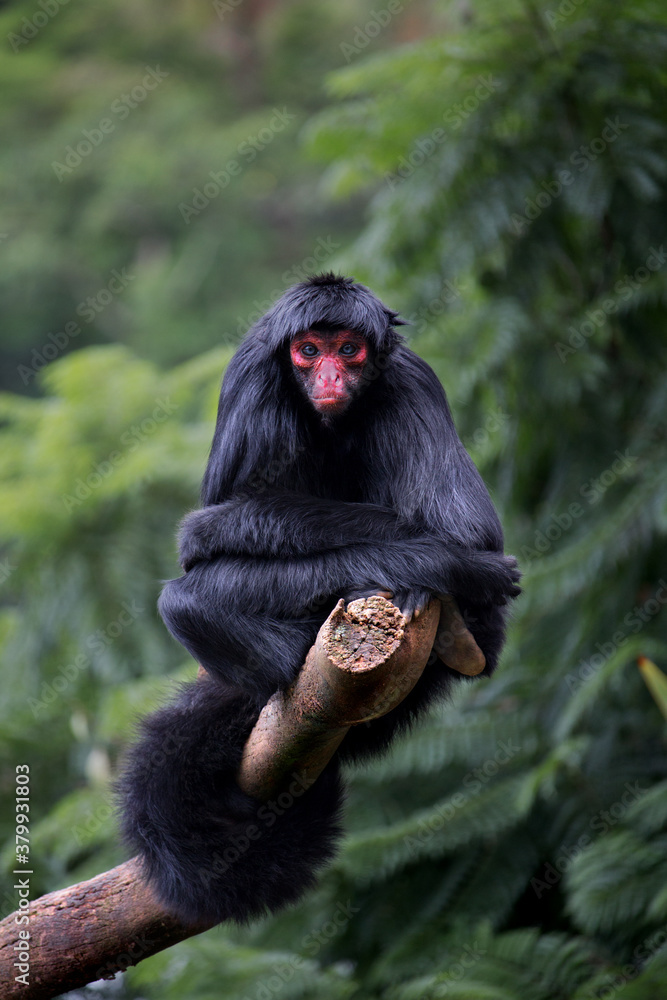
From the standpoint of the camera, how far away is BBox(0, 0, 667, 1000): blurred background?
17.8ft

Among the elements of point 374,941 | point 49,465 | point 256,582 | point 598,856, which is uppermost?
point 256,582

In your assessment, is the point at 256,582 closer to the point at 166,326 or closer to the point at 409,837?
the point at 409,837

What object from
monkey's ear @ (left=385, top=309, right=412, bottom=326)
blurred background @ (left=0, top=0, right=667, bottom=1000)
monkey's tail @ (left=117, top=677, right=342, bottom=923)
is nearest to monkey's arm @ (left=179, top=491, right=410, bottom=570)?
monkey's tail @ (left=117, top=677, right=342, bottom=923)

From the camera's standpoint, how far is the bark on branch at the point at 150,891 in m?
3.15

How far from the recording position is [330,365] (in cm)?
374

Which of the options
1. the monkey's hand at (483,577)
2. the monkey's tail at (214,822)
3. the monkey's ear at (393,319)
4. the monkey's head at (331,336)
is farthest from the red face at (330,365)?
the monkey's tail at (214,822)

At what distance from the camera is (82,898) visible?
3680 mm

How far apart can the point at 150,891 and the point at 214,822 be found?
1.10 ft

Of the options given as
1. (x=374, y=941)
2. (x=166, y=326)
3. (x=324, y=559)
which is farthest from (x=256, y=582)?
(x=166, y=326)

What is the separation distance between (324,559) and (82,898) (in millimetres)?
1607

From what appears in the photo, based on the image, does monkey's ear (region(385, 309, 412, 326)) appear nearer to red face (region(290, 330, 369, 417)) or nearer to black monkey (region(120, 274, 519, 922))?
black monkey (region(120, 274, 519, 922))

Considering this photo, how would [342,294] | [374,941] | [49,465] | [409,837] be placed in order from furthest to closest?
1. [49,465]
2. [374,941]
3. [409,837]
4. [342,294]

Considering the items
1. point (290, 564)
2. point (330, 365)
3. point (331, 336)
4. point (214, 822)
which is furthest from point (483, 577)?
point (214, 822)

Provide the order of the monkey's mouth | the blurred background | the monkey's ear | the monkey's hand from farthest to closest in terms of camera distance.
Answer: the blurred background < the monkey's ear < the monkey's mouth < the monkey's hand
